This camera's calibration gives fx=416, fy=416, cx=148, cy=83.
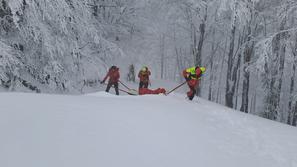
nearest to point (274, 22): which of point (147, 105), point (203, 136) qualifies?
point (147, 105)

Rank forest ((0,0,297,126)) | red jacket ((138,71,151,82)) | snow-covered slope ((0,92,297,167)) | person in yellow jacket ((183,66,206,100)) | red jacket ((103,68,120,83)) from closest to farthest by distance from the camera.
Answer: snow-covered slope ((0,92,297,167)) → person in yellow jacket ((183,66,206,100)) → forest ((0,0,297,126)) → red jacket ((103,68,120,83)) → red jacket ((138,71,151,82))

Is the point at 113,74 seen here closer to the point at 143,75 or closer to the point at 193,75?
the point at 143,75

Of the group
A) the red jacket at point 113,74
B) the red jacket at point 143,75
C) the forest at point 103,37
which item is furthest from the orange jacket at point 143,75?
the forest at point 103,37

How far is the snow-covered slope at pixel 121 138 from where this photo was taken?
5645 millimetres

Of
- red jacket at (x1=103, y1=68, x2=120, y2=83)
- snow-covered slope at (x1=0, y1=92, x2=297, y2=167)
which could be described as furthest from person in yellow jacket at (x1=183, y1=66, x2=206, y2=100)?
snow-covered slope at (x1=0, y1=92, x2=297, y2=167)

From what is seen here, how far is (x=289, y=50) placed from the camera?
66.2ft

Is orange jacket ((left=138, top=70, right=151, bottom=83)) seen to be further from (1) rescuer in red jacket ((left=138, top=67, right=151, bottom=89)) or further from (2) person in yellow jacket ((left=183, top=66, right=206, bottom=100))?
(2) person in yellow jacket ((left=183, top=66, right=206, bottom=100))

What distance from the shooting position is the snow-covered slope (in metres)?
5.64

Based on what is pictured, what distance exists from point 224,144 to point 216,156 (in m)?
0.86

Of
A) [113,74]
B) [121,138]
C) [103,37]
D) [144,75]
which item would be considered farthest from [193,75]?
[103,37]

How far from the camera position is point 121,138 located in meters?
6.54

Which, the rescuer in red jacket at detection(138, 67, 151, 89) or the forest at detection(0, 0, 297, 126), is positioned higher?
the forest at detection(0, 0, 297, 126)

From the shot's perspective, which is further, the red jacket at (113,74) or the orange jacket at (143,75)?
the orange jacket at (143,75)

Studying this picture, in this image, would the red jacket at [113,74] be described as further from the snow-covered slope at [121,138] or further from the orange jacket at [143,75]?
the snow-covered slope at [121,138]
